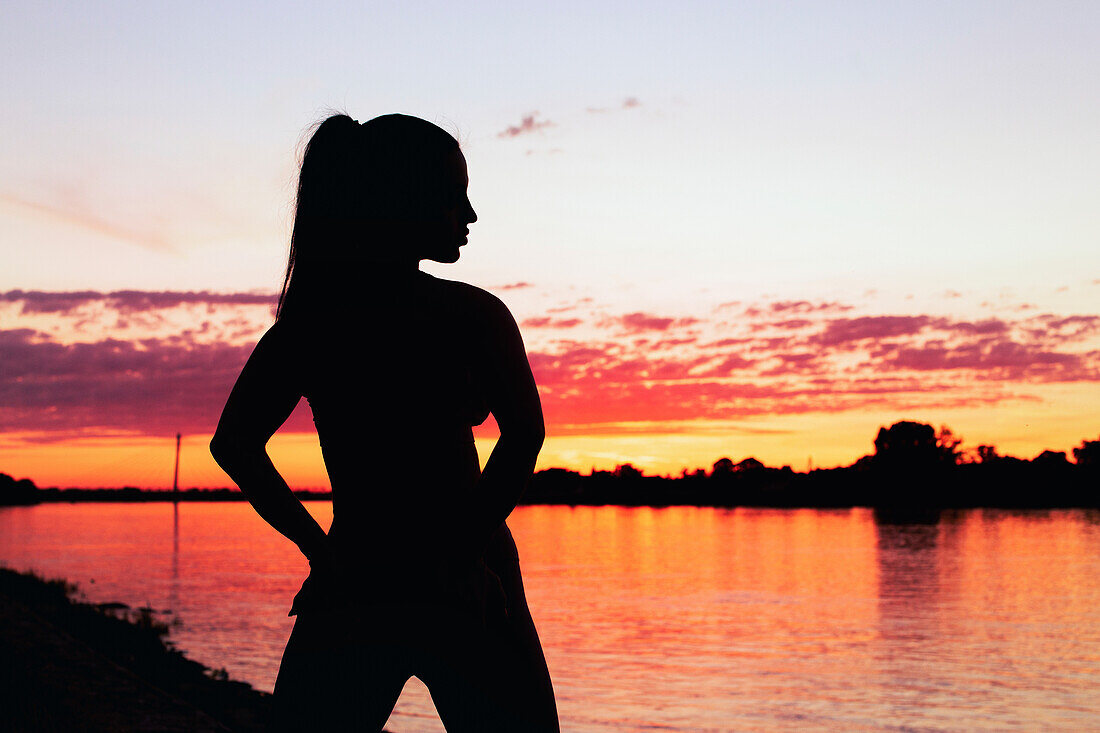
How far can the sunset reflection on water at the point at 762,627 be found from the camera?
89.7ft

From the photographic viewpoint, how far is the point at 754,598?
57.0 metres

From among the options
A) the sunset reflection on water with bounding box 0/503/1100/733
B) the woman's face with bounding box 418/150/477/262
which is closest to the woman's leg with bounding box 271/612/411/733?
the woman's face with bounding box 418/150/477/262

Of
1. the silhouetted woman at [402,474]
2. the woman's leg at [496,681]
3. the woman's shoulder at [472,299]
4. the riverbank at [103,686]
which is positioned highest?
the woman's shoulder at [472,299]

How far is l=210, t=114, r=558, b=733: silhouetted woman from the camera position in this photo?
7.13ft

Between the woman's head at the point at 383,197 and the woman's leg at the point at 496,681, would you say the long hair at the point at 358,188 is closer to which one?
the woman's head at the point at 383,197

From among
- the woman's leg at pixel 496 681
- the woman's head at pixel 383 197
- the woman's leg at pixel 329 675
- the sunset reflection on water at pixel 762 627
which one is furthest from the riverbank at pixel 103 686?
the woman's head at pixel 383 197

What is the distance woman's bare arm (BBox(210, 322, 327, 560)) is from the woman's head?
19 cm

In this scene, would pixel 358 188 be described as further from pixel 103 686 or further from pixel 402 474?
pixel 103 686

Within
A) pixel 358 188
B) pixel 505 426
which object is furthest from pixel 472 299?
pixel 358 188

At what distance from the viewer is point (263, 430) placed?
2.22 meters

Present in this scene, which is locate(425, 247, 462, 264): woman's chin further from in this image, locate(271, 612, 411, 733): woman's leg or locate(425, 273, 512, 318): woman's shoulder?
locate(271, 612, 411, 733): woman's leg

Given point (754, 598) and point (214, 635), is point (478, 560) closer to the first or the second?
point (214, 635)

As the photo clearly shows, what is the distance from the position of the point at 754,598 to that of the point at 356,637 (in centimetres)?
5738

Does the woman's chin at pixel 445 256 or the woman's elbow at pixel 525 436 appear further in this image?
the woman's chin at pixel 445 256
